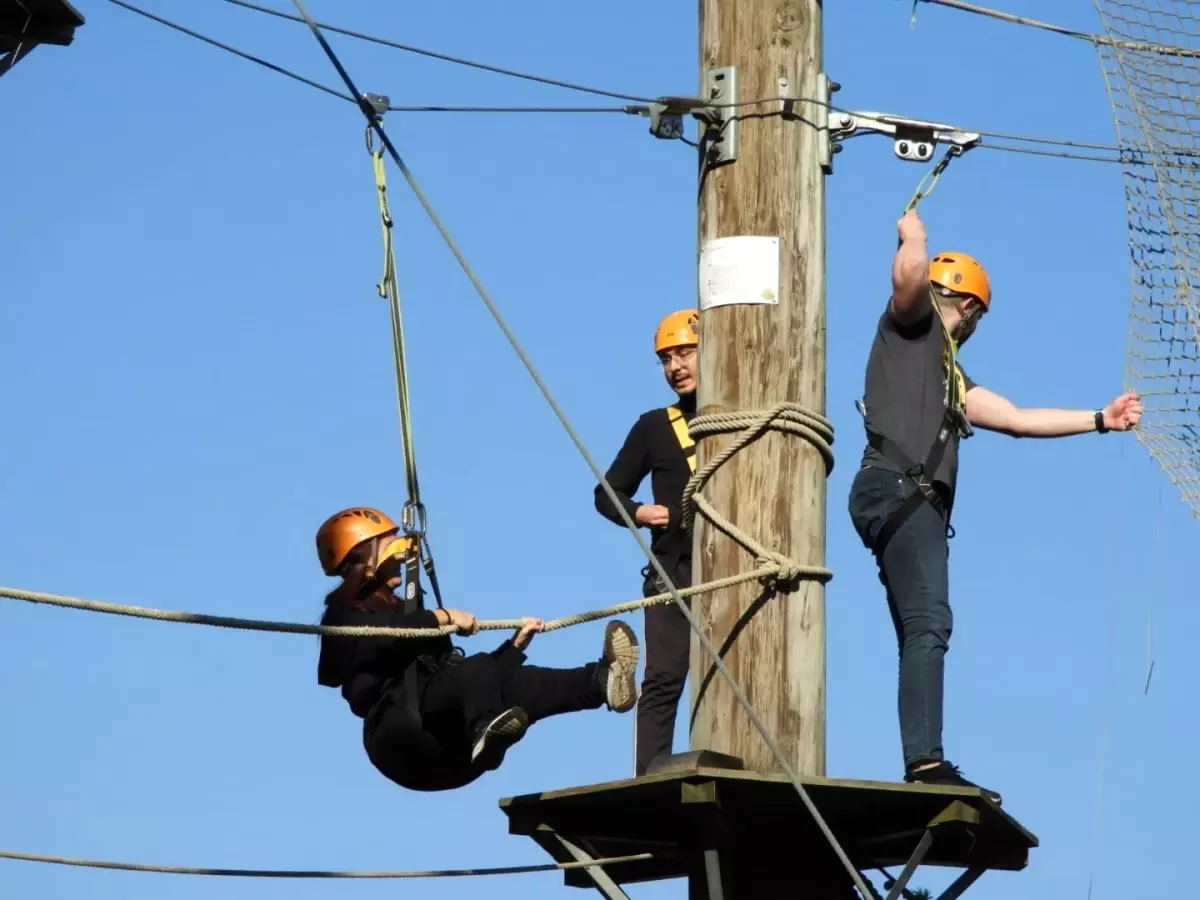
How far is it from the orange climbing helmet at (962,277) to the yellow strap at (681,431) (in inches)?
52.4

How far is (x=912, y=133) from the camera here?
6.79 meters

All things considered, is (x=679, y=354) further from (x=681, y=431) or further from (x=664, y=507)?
(x=664, y=507)

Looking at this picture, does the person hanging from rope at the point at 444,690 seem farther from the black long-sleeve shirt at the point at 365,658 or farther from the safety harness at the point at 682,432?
the safety harness at the point at 682,432

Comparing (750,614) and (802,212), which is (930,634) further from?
(802,212)

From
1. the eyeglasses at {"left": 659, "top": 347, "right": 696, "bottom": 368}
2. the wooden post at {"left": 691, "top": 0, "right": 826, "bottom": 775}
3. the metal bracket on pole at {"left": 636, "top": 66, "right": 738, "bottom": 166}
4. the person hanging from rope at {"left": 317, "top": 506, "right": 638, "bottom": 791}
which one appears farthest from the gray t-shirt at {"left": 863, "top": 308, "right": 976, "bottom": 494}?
the eyeglasses at {"left": 659, "top": 347, "right": 696, "bottom": 368}

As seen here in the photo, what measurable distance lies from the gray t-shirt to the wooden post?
1.59ft

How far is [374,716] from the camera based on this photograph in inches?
273

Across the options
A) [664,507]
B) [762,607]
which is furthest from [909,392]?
[664,507]

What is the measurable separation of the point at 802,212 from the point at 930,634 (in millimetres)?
1264

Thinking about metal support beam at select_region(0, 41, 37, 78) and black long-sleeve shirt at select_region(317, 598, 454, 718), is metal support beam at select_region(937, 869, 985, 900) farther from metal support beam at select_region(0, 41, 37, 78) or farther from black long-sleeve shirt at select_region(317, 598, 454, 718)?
metal support beam at select_region(0, 41, 37, 78)

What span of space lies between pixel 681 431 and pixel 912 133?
5.63 ft

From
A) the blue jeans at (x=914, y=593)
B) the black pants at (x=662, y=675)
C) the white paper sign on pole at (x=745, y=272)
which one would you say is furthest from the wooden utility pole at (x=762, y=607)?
the black pants at (x=662, y=675)

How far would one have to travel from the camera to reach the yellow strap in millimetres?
8031

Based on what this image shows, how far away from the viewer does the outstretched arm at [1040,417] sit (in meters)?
6.96
